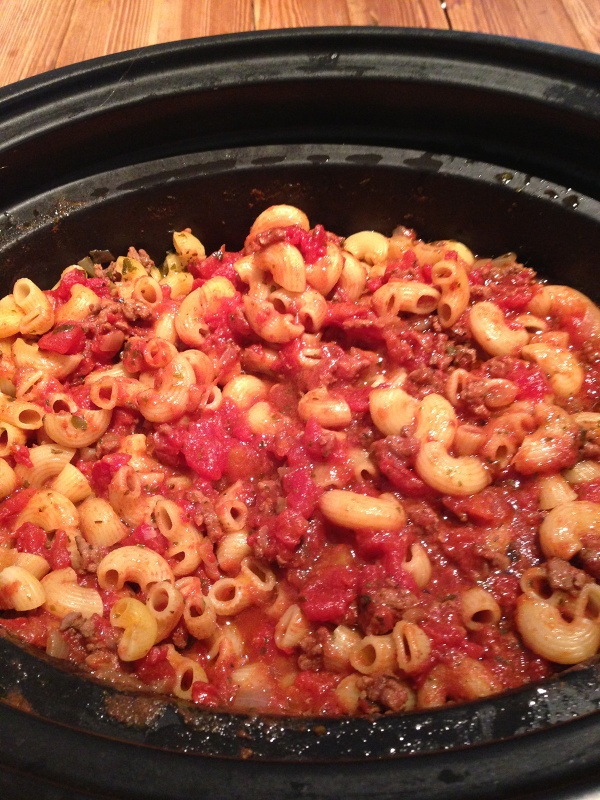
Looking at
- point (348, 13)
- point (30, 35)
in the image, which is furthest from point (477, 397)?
point (30, 35)

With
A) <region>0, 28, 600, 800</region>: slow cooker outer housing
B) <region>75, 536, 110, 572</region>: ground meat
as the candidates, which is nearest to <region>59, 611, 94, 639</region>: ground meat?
<region>75, 536, 110, 572</region>: ground meat

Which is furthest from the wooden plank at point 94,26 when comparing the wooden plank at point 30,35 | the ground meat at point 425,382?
the ground meat at point 425,382

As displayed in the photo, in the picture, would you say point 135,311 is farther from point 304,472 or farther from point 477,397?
point 477,397

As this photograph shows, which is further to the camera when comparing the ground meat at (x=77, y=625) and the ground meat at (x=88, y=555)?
the ground meat at (x=88, y=555)

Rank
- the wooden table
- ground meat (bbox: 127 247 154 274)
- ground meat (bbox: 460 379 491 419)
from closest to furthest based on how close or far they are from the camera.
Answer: ground meat (bbox: 460 379 491 419)
ground meat (bbox: 127 247 154 274)
the wooden table

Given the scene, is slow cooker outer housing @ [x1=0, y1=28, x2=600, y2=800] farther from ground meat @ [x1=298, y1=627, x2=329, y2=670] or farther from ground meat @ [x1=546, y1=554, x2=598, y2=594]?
ground meat @ [x1=298, y1=627, x2=329, y2=670]

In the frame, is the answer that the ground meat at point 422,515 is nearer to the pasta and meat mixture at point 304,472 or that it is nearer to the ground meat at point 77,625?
the pasta and meat mixture at point 304,472
